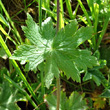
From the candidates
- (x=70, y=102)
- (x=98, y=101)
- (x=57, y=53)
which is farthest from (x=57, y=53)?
(x=98, y=101)

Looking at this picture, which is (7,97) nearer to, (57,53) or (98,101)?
(57,53)

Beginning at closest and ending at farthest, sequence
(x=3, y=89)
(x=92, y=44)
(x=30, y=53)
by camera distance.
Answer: (x=30, y=53) → (x=3, y=89) → (x=92, y=44)

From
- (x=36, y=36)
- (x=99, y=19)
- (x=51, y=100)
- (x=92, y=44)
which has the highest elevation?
(x=36, y=36)

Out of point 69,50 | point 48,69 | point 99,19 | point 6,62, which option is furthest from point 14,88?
point 99,19

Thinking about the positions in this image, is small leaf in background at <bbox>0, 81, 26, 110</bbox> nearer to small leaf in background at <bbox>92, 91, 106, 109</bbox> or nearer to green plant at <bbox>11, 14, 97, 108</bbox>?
green plant at <bbox>11, 14, 97, 108</bbox>

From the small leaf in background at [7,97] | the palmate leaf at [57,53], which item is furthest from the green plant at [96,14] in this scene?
the small leaf in background at [7,97]

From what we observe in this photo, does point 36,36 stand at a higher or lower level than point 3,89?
higher

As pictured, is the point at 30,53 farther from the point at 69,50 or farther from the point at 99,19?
the point at 99,19
